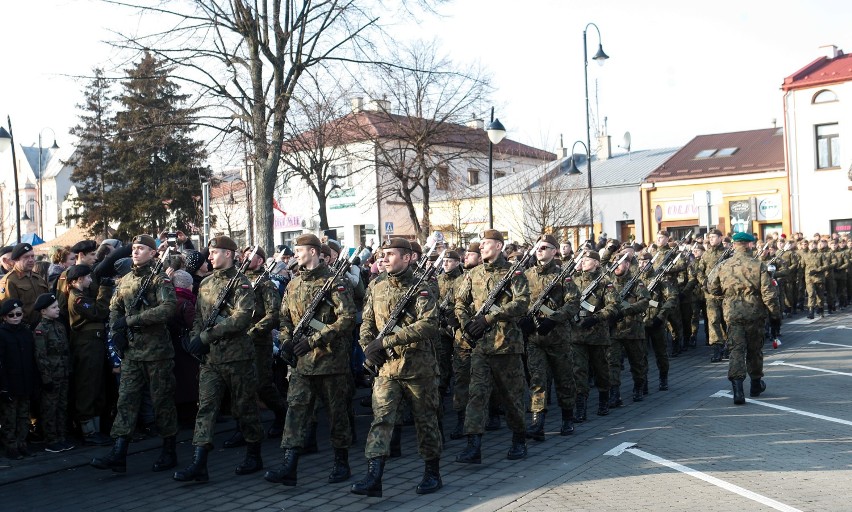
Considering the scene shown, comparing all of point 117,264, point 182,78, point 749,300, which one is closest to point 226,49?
point 182,78

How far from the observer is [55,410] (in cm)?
871

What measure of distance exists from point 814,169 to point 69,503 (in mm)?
36612

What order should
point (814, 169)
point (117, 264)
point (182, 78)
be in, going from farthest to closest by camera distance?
1. point (814, 169)
2. point (182, 78)
3. point (117, 264)

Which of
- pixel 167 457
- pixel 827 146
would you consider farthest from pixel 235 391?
pixel 827 146

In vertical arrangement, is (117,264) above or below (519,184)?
below

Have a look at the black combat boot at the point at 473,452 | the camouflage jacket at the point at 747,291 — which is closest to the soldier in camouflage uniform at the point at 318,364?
the black combat boot at the point at 473,452

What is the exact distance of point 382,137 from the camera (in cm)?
3231

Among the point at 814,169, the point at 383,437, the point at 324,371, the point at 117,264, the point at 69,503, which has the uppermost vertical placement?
the point at 814,169

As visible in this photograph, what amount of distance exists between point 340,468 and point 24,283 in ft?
13.9

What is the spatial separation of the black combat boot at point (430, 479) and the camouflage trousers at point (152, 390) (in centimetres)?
242

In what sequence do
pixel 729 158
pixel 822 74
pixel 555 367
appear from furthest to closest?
1. pixel 729 158
2. pixel 822 74
3. pixel 555 367

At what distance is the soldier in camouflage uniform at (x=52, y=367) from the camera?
335 inches

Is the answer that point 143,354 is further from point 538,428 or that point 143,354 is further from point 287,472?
point 538,428

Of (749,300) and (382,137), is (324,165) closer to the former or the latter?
(382,137)
